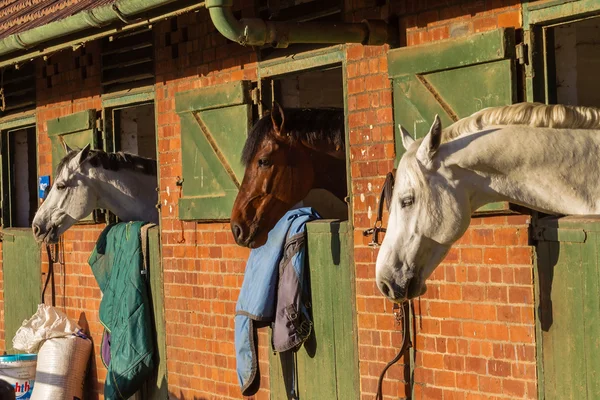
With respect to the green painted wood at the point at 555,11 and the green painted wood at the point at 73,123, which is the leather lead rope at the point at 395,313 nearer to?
the green painted wood at the point at 555,11

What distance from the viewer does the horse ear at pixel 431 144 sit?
5.18 m

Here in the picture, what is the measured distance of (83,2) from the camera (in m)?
9.23

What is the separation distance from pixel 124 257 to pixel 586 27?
3.85 meters

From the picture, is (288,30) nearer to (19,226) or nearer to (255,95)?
(255,95)

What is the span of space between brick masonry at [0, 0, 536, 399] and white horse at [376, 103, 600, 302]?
1.85ft

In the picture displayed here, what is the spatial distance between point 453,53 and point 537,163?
1.02m

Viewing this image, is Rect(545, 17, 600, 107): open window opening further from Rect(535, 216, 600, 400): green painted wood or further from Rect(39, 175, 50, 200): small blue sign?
Rect(39, 175, 50, 200): small blue sign

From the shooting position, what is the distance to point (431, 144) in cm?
523

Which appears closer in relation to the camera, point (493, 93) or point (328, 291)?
point (493, 93)

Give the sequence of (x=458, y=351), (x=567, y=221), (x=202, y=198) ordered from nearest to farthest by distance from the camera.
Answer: (x=567, y=221), (x=458, y=351), (x=202, y=198)

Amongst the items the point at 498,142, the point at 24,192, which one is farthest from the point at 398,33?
the point at 24,192

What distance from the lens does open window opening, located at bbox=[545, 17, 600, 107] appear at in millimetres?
5859

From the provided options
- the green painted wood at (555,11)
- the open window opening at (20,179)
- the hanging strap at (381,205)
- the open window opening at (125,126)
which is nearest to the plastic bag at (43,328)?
the open window opening at (125,126)

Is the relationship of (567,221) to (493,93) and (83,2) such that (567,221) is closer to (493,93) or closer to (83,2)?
(493,93)
